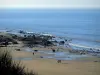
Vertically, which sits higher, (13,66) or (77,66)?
(13,66)

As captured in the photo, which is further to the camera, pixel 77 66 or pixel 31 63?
pixel 77 66

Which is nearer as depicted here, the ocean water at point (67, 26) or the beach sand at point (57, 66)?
the beach sand at point (57, 66)

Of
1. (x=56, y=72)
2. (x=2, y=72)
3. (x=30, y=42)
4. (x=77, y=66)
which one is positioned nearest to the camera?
(x=2, y=72)

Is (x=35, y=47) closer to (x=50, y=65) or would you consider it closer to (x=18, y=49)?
(x=18, y=49)

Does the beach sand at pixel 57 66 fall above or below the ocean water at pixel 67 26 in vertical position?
below

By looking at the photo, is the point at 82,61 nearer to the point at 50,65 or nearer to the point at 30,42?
the point at 50,65

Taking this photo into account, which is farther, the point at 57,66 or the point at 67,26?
the point at 67,26

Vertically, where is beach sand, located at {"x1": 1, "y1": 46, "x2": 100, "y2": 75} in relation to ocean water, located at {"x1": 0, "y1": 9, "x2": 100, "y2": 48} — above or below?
below

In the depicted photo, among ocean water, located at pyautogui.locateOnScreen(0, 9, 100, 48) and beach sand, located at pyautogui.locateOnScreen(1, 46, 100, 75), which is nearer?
beach sand, located at pyautogui.locateOnScreen(1, 46, 100, 75)

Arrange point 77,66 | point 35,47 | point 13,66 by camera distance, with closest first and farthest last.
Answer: point 13,66
point 77,66
point 35,47

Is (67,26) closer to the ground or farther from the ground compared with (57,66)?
farther from the ground

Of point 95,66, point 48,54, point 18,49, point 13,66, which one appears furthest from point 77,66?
point 13,66
